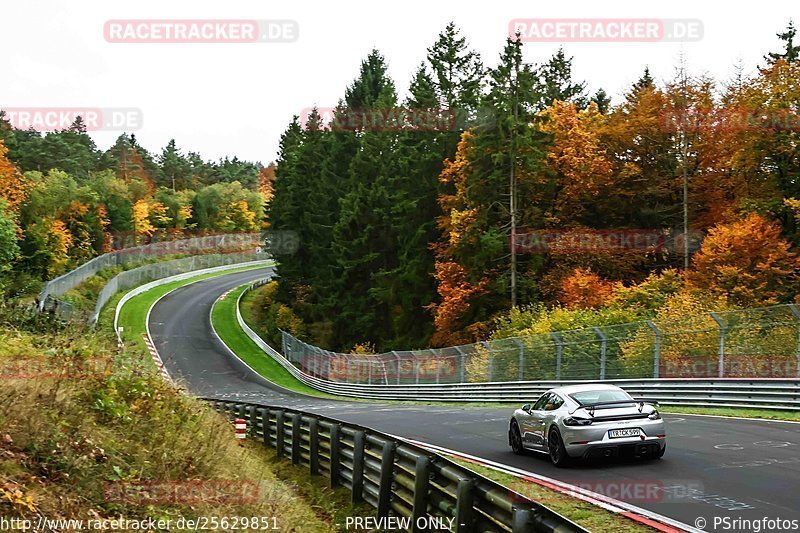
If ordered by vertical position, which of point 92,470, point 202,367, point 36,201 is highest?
point 36,201

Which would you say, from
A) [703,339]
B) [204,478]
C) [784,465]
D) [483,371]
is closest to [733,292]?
[483,371]

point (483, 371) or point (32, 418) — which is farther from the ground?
point (32, 418)

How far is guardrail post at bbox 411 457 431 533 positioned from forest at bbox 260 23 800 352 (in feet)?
88.0

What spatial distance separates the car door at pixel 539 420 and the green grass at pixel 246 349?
1515 inches

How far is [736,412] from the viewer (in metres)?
21.5

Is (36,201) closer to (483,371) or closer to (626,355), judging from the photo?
(483,371)

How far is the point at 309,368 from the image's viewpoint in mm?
60312

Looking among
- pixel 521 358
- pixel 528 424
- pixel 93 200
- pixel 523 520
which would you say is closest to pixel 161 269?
pixel 93 200

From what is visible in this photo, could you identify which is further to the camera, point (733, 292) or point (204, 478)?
point (733, 292)

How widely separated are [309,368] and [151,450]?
50993mm

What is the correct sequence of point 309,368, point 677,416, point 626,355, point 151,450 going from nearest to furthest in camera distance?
point 151,450 < point 677,416 < point 626,355 < point 309,368

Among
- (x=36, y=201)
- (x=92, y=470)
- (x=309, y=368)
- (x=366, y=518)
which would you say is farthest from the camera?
(x=36, y=201)

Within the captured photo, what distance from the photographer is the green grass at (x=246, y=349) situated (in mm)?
59184

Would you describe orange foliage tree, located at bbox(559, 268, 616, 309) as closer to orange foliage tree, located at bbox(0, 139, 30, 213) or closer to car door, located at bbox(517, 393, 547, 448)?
car door, located at bbox(517, 393, 547, 448)
